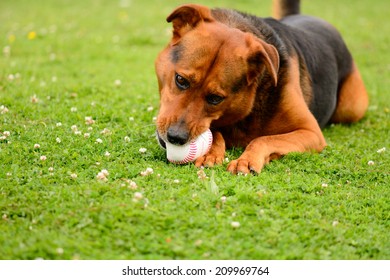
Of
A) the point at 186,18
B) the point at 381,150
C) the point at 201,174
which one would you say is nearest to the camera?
the point at 201,174

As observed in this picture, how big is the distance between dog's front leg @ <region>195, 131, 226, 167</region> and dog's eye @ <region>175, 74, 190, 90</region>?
0.71m

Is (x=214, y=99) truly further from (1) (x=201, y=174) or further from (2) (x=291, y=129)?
(2) (x=291, y=129)

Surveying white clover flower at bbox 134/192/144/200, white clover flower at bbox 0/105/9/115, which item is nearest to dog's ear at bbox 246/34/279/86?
white clover flower at bbox 134/192/144/200

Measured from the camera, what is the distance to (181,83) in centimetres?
526

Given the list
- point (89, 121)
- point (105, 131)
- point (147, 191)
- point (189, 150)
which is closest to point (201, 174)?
point (189, 150)

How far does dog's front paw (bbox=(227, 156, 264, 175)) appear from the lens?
5.16 meters

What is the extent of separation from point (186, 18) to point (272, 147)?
1587mm

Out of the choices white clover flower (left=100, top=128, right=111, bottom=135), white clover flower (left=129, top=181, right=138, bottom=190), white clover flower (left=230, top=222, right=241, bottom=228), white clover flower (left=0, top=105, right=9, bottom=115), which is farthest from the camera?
white clover flower (left=0, top=105, right=9, bottom=115)

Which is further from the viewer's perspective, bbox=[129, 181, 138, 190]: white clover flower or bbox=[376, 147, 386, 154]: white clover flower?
bbox=[376, 147, 386, 154]: white clover flower

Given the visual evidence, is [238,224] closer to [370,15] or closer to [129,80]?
[129,80]

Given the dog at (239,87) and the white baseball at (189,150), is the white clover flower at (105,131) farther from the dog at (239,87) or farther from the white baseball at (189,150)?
the white baseball at (189,150)

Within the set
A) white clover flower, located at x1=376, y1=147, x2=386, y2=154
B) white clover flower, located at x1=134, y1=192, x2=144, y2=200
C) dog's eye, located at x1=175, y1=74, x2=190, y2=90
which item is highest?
dog's eye, located at x1=175, y1=74, x2=190, y2=90

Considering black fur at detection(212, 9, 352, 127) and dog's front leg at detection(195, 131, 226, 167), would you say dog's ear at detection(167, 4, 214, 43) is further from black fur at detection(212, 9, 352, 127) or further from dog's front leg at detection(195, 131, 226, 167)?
dog's front leg at detection(195, 131, 226, 167)

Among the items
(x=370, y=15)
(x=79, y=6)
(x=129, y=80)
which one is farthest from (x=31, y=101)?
(x=370, y=15)
